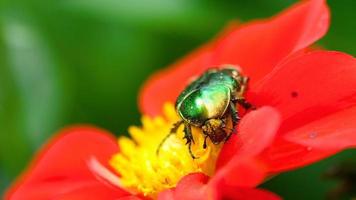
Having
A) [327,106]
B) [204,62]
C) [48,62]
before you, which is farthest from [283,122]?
[48,62]

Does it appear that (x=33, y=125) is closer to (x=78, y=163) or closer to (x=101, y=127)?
(x=101, y=127)

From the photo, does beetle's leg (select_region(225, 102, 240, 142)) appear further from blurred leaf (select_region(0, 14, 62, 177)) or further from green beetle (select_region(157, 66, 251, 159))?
blurred leaf (select_region(0, 14, 62, 177))

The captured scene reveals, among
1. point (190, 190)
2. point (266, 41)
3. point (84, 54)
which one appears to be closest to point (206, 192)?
point (190, 190)

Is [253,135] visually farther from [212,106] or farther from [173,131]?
[173,131]

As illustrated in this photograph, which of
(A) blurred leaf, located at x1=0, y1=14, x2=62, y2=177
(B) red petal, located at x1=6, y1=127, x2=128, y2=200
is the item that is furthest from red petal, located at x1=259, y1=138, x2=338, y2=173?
(A) blurred leaf, located at x1=0, y1=14, x2=62, y2=177

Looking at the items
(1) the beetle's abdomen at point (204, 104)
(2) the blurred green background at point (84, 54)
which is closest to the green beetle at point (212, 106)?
(1) the beetle's abdomen at point (204, 104)

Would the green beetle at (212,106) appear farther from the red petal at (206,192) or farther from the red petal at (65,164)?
the red petal at (65,164)
